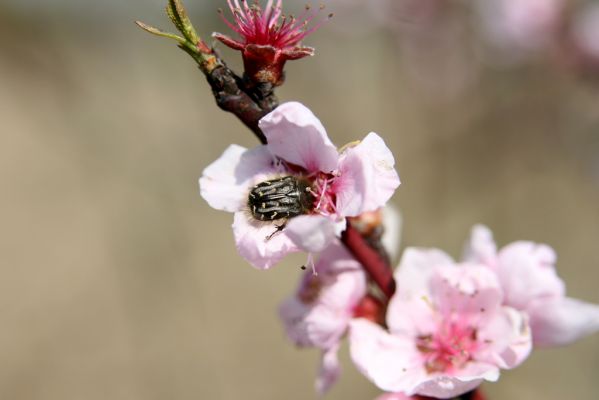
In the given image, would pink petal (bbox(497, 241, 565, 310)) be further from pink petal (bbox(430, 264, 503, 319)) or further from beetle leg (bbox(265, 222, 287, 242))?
beetle leg (bbox(265, 222, 287, 242))

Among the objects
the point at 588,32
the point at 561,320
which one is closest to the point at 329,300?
the point at 561,320

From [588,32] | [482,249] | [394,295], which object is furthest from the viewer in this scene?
[588,32]

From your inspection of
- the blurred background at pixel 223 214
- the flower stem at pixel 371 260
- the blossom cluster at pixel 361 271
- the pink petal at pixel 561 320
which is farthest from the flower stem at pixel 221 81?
the blurred background at pixel 223 214

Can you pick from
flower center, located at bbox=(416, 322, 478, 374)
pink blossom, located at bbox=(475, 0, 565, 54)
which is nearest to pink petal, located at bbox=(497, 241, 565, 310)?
flower center, located at bbox=(416, 322, 478, 374)

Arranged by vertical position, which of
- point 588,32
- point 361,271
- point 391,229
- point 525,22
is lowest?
point 361,271

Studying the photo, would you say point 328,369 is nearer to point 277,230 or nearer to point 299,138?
point 277,230

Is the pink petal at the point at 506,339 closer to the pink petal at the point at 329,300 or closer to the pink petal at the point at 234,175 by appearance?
the pink petal at the point at 329,300

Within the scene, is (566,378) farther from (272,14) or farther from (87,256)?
(87,256)
